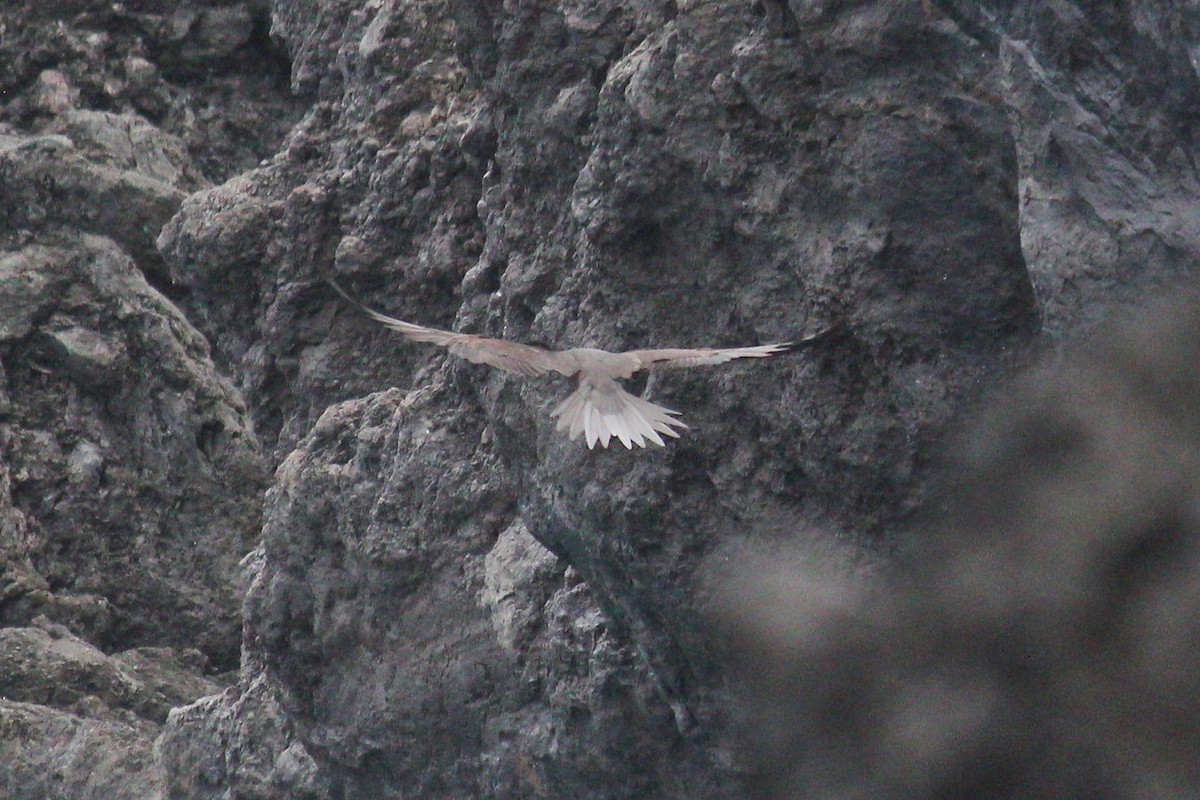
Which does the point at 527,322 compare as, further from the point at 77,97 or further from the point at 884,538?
the point at 77,97

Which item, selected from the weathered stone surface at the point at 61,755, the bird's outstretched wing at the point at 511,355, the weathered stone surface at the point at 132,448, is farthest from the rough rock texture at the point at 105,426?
the bird's outstretched wing at the point at 511,355

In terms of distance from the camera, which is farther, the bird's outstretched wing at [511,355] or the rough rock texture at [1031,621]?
the bird's outstretched wing at [511,355]

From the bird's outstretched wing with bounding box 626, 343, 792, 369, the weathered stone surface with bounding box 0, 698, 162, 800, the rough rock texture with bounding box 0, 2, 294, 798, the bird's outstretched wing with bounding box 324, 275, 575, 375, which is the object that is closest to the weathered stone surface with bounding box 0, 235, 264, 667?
the rough rock texture with bounding box 0, 2, 294, 798

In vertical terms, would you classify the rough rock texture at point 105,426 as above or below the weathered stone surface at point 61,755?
above

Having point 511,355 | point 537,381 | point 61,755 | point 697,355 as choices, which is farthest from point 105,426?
point 697,355

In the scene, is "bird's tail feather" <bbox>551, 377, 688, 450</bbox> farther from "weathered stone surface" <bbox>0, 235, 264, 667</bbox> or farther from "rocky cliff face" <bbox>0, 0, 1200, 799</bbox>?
"weathered stone surface" <bbox>0, 235, 264, 667</bbox>

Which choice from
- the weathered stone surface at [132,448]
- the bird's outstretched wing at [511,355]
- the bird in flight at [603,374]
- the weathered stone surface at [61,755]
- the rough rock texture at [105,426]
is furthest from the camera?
the weathered stone surface at [132,448]

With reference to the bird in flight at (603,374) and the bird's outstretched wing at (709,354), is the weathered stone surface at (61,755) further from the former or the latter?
the bird's outstretched wing at (709,354)
